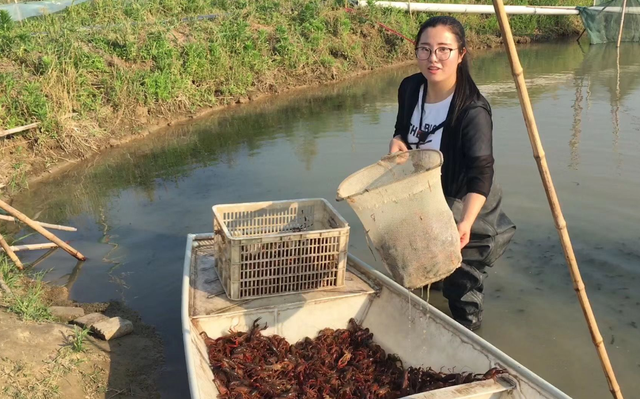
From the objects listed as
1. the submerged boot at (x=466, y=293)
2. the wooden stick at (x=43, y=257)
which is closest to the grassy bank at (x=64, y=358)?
the wooden stick at (x=43, y=257)

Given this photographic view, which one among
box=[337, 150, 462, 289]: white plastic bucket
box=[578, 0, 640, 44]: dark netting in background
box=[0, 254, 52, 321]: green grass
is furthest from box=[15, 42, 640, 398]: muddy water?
box=[578, 0, 640, 44]: dark netting in background

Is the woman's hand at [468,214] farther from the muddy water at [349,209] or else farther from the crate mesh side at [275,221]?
the crate mesh side at [275,221]

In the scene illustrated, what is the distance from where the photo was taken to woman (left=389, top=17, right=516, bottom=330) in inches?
145

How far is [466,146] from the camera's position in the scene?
382 centimetres

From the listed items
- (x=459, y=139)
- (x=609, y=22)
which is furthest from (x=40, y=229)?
(x=609, y=22)

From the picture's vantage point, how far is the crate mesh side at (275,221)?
506cm

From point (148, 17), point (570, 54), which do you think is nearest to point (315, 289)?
point (148, 17)

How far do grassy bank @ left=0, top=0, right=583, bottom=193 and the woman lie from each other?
639cm

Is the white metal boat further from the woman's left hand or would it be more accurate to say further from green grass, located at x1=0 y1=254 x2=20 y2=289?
green grass, located at x1=0 y1=254 x2=20 y2=289

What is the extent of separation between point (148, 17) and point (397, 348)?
1262cm

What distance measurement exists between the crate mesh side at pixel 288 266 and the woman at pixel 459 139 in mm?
902

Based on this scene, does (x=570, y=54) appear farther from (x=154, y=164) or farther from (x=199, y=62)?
(x=154, y=164)

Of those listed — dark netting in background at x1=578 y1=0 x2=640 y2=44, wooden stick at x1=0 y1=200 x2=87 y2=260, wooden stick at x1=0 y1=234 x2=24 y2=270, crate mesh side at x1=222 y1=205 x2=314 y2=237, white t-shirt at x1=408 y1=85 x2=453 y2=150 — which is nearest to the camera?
white t-shirt at x1=408 y1=85 x2=453 y2=150

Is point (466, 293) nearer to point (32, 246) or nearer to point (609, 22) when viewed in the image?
point (32, 246)
